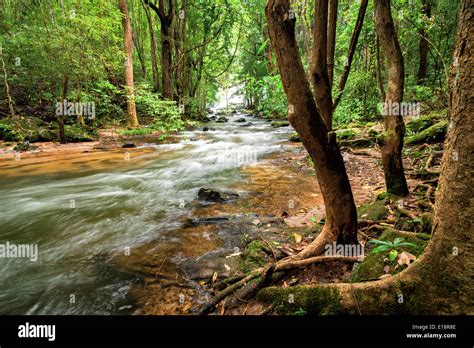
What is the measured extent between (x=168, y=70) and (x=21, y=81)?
31.9 feet

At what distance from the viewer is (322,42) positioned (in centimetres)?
418

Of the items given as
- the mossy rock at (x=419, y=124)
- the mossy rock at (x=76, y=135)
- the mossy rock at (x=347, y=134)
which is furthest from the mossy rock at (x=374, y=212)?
the mossy rock at (x=76, y=135)

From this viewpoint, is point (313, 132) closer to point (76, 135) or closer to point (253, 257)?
point (253, 257)

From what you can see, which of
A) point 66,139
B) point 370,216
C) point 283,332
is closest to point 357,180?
point 370,216

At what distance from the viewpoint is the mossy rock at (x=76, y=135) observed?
1399 cm

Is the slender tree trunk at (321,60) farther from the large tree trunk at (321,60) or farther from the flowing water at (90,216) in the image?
the flowing water at (90,216)

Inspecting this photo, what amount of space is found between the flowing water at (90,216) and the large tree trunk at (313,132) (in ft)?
6.66

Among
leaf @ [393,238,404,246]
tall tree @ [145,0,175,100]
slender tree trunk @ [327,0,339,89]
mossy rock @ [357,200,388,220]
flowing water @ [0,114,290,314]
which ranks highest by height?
tall tree @ [145,0,175,100]

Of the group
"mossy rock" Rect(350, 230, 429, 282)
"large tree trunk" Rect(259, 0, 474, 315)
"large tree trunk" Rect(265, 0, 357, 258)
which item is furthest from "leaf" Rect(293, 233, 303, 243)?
"large tree trunk" Rect(259, 0, 474, 315)

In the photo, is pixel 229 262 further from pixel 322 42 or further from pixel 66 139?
pixel 66 139

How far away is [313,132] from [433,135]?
725cm

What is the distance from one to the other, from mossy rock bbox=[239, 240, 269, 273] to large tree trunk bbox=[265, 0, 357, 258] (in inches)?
23.2

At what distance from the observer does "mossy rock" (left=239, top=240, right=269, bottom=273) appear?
3590 mm

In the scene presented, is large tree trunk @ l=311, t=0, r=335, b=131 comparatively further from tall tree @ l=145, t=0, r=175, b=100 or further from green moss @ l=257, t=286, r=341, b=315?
tall tree @ l=145, t=0, r=175, b=100
